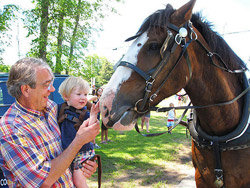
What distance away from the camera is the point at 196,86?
171cm

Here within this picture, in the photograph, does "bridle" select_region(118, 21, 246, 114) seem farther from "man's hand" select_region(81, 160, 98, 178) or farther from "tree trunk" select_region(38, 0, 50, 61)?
"tree trunk" select_region(38, 0, 50, 61)

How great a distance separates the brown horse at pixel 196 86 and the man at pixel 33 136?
33 centimetres

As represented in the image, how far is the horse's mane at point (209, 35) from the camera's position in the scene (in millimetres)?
1567

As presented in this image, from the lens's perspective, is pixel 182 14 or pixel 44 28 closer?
pixel 182 14

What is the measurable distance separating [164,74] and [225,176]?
1.12m

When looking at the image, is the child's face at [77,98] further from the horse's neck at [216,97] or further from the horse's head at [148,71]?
the horse's neck at [216,97]

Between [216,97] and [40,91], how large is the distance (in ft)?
4.68

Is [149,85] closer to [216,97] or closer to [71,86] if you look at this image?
[216,97]

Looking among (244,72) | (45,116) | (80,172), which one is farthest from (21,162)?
(244,72)

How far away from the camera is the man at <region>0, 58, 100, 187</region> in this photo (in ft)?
3.84

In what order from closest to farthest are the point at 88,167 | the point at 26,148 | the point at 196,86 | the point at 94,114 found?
the point at 26,148, the point at 94,114, the point at 88,167, the point at 196,86

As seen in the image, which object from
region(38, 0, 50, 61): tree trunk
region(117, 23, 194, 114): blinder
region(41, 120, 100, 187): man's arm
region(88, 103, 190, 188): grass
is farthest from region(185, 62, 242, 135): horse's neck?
region(38, 0, 50, 61): tree trunk

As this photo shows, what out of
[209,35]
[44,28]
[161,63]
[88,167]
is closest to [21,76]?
[88,167]

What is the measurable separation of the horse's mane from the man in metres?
0.78
